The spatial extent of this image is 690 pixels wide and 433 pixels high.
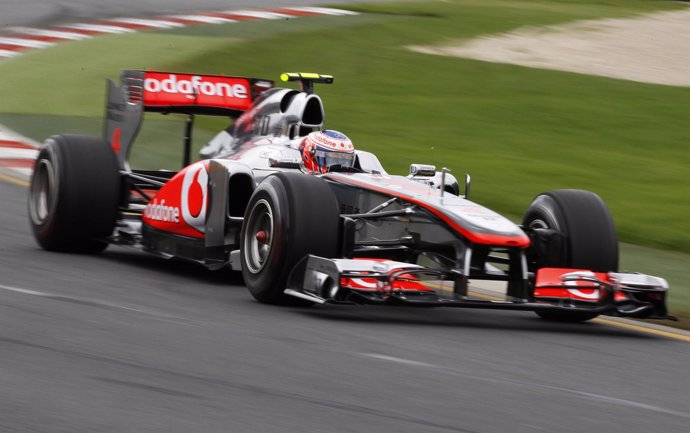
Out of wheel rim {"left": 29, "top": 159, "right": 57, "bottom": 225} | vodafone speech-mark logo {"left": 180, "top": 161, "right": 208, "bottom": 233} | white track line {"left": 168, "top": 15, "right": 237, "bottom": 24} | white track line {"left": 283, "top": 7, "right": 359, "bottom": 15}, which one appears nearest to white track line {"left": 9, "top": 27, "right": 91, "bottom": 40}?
white track line {"left": 168, "top": 15, "right": 237, "bottom": 24}

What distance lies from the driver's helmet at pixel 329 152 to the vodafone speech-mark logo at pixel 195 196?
78cm

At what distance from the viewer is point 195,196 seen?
9.42 metres

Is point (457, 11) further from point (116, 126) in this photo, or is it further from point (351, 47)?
point (116, 126)

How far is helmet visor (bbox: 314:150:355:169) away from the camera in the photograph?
9188 mm

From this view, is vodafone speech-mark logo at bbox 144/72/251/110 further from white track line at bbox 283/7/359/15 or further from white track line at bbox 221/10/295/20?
white track line at bbox 283/7/359/15

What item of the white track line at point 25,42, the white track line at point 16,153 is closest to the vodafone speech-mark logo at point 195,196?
the white track line at point 16,153

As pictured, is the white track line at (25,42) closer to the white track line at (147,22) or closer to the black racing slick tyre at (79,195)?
the white track line at (147,22)

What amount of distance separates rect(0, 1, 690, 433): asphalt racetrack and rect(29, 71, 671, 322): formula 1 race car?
0.76ft

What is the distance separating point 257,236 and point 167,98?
2703 millimetres

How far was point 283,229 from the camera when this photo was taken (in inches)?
316

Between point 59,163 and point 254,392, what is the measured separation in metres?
4.50

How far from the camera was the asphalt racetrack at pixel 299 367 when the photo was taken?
18.4ft

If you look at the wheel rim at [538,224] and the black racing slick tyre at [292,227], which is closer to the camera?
the black racing slick tyre at [292,227]

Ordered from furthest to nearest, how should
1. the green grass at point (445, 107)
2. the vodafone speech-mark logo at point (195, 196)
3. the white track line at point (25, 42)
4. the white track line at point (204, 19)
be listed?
the white track line at point (204, 19) < the white track line at point (25, 42) < the green grass at point (445, 107) < the vodafone speech-mark logo at point (195, 196)
